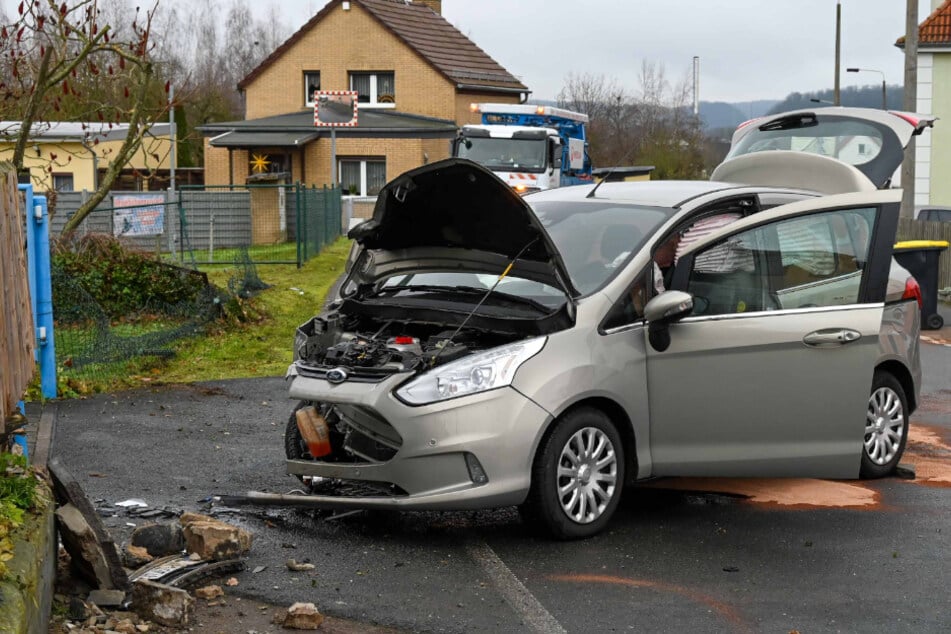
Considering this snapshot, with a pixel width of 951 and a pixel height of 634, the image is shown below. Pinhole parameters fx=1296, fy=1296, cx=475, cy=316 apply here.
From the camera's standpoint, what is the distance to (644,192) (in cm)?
791

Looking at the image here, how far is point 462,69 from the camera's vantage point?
161ft

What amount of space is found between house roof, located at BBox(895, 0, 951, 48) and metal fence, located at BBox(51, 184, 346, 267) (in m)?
16.9

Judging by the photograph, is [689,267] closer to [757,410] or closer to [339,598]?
[757,410]

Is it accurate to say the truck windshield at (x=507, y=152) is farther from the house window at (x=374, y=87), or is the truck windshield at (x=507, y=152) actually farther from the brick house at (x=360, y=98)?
the house window at (x=374, y=87)

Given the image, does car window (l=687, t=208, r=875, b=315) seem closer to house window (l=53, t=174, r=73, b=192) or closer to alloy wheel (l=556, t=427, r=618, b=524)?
alloy wheel (l=556, t=427, r=618, b=524)

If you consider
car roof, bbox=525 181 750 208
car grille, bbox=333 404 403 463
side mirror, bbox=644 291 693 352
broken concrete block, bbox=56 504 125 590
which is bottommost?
broken concrete block, bbox=56 504 125 590

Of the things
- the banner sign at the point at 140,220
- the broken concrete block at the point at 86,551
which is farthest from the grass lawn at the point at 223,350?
the broken concrete block at the point at 86,551

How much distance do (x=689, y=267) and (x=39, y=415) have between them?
5.47 meters

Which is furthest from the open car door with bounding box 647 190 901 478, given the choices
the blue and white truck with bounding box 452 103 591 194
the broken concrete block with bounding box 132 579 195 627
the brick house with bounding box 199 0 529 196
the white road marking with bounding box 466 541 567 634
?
the brick house with bounding box 199 0 529 196

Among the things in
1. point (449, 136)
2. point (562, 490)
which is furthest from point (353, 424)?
point (449, 136)

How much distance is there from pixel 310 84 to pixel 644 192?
42651 mm

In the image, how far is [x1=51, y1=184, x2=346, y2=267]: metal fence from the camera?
2409 cm

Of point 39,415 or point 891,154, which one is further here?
point 891,154

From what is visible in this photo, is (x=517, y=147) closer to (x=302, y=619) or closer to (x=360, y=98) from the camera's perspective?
(x=360, y=98)
